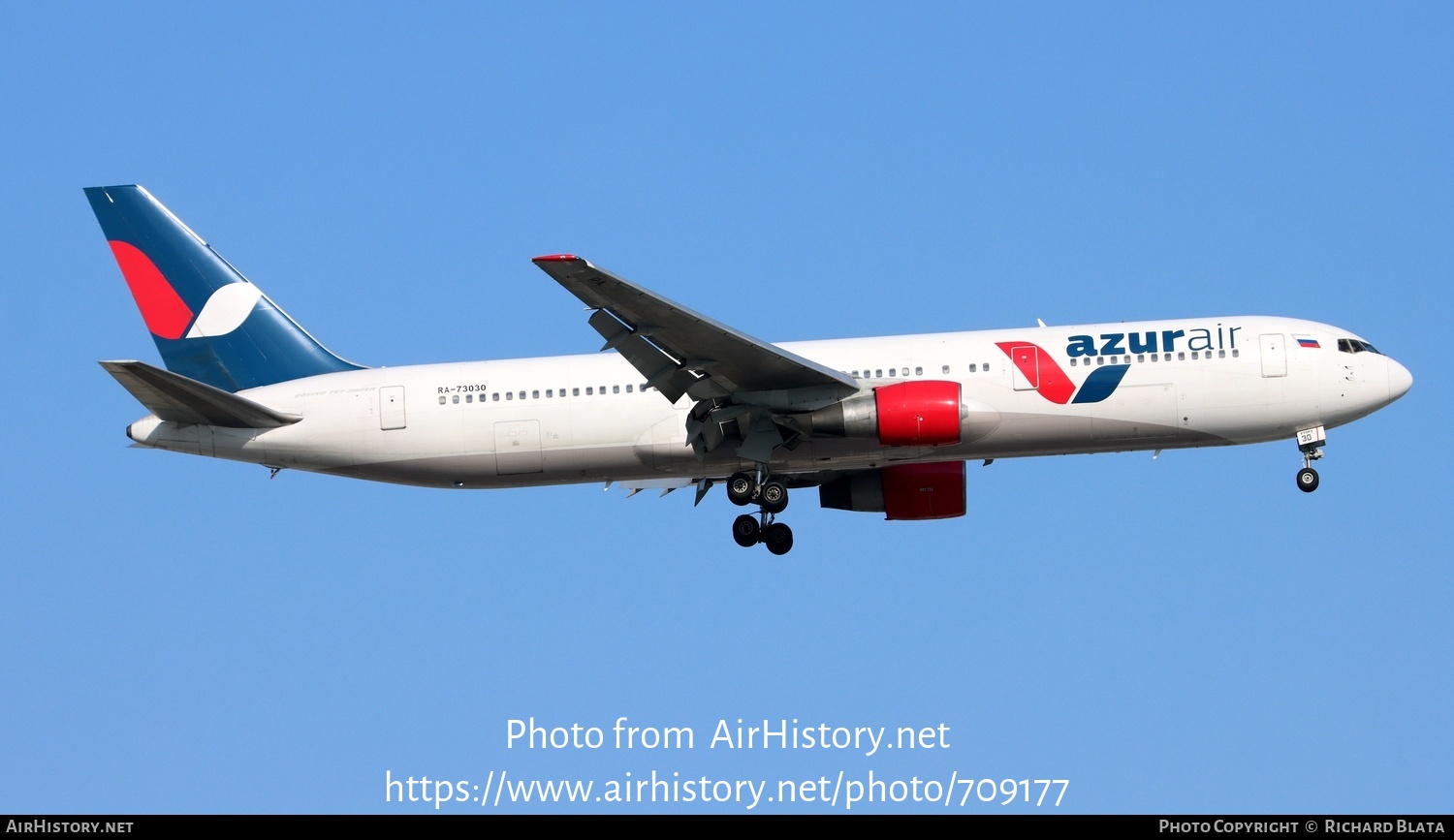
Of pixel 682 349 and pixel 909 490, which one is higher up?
pixel 682 349

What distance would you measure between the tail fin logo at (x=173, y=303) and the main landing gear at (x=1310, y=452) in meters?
25.3

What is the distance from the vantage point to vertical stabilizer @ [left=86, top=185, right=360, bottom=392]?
41281 mm

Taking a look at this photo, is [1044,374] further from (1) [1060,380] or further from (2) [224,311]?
(2) [224,311]

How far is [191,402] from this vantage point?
125ft

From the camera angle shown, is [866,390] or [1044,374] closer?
[866,390]

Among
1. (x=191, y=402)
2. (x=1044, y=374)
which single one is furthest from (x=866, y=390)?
(x=191, y=402)

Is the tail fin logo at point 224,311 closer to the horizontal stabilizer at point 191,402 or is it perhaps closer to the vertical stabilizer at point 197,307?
the vertical stabilizer at point 197,307

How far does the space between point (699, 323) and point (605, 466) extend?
573 cm

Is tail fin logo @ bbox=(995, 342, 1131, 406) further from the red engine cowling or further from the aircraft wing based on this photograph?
the aircraft wing

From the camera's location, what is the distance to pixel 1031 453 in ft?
126

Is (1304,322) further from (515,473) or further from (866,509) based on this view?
(515,473)

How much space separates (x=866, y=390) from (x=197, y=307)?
55.9ft

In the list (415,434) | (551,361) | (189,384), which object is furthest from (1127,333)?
(189,384)
